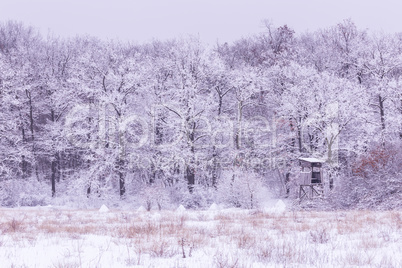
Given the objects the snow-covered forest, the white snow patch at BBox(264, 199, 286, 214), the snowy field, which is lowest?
the white snow patch at BBox(264, 199, 286, 214)

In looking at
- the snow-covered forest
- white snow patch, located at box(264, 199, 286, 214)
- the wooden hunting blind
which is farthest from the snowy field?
the snow-covered forest

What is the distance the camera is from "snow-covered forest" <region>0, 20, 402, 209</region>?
2964 centimetres

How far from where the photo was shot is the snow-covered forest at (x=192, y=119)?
2964 centimetres

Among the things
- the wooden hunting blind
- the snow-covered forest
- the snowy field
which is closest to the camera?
the snowy field

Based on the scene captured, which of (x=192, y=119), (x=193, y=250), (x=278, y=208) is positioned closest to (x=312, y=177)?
(x=278, y=208)

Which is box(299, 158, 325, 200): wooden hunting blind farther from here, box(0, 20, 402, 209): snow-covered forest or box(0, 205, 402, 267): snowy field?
box(0, 205, 402, 267): snowy field

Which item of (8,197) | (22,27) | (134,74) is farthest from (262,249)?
(22,27)

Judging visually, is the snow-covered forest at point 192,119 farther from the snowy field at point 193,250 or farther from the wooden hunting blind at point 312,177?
the snowy field at point 193,250

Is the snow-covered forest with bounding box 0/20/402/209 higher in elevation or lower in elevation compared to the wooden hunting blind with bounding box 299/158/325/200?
higher

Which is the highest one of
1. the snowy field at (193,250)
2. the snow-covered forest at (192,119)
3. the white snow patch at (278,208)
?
the snow-covered forest at (192,119)

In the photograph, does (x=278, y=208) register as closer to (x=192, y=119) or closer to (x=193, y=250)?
(x=192, y=119)

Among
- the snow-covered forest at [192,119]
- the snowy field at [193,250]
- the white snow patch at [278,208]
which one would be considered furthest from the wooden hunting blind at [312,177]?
the snowy field at [193,250]

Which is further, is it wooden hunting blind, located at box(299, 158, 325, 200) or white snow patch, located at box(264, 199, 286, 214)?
wooden hunting blind, located at box(299, 158, 325, 200)

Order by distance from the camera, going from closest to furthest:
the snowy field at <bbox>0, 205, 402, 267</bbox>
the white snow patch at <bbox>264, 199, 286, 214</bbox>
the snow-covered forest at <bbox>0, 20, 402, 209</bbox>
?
the snowy field at <bbox>0, 205, 402, 267</bbox>
the white snow patch at <bbox>264, 199, 286, 214</bbox>
the snow-covered forest at <bbox>0, 20, 402, 209</bbox>
